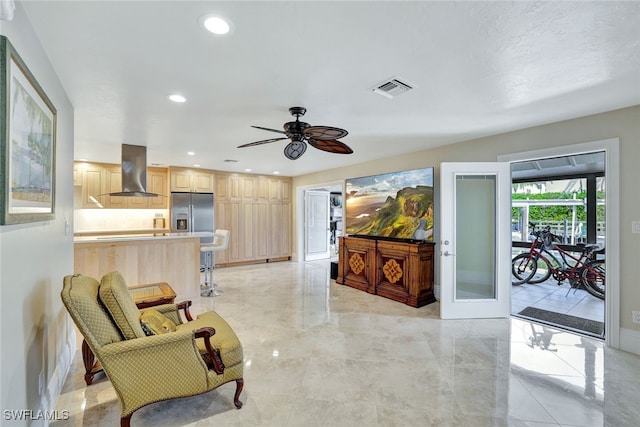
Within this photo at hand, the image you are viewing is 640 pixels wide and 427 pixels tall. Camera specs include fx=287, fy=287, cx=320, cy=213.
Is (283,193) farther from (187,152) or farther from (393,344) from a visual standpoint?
(393,344)

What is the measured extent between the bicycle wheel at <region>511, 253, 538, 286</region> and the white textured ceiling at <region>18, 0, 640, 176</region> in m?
3.24

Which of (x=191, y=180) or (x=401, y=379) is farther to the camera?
(x=191, y=180)

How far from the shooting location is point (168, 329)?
2.25m

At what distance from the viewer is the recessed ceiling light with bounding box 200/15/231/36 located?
5.21 feet

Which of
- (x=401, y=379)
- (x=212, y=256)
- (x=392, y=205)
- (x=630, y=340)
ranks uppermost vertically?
(x=392, y=205)

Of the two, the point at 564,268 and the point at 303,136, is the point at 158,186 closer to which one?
the point at 303,136

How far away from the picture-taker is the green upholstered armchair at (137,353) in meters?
1.66

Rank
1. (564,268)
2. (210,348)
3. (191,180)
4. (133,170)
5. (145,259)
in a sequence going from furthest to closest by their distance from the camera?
(191,180)
(564,268)
(133,170)
(145,259)
(210,348)

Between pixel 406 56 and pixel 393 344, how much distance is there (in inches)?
105

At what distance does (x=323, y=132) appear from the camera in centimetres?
261

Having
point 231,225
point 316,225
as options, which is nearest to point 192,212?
point 231,225

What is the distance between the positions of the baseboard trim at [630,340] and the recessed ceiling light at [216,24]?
4.42 meters

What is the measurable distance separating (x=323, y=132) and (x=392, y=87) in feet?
2.30

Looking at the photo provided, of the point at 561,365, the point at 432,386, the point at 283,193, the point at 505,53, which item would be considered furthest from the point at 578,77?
the point at 283,193
